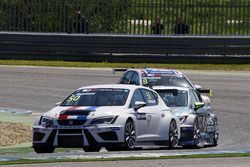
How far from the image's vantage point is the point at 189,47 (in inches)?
1551

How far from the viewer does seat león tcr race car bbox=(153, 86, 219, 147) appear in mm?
20469

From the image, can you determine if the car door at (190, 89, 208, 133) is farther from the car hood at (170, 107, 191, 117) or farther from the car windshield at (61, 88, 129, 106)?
the car windshield at (61, 88, 129, 106)

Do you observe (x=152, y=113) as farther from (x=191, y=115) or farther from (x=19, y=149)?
(x=19, y=149)

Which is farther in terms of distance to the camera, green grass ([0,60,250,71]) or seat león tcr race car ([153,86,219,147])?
green grass ([0,60,250,71])

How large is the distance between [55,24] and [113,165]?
93.8ft

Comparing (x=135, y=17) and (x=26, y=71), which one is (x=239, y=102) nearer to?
(x=26, y=71)

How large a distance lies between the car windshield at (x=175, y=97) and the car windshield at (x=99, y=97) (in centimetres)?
270

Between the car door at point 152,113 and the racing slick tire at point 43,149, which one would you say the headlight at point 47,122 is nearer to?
the racing slick tire at point 43,149

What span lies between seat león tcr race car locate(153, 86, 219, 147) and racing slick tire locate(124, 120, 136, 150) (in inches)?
95.5

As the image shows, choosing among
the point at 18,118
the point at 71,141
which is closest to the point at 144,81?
the point at 18,118

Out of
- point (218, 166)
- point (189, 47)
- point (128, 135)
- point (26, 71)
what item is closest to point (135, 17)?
point (189, 47)

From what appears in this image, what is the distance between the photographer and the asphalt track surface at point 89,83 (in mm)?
25172

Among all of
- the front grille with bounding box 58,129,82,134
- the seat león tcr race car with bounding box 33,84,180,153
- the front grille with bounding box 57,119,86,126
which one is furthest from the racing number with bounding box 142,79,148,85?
the front grille with bounding box 58,129,82,134

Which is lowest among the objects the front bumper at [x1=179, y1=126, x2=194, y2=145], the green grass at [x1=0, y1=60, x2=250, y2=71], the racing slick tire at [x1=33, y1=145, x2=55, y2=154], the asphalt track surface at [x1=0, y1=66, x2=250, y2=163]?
the green grass at [x1=0, y1=60, x2=250, y2=71]
